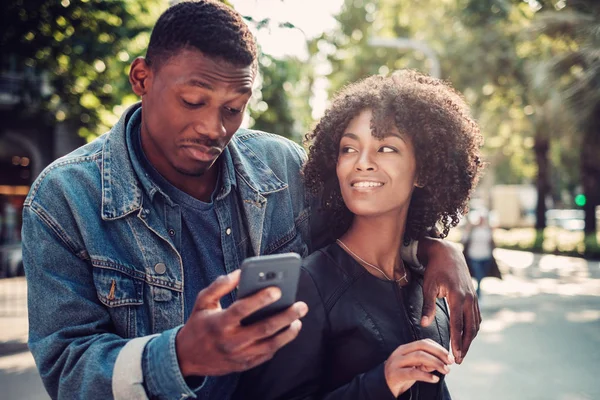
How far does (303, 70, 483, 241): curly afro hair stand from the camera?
244cm

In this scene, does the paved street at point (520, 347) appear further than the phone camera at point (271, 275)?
Yes

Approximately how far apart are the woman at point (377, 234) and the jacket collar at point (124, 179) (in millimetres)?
296

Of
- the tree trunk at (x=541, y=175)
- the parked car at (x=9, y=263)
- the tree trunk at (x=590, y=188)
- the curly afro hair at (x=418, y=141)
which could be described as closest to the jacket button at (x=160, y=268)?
the curly afro hair at (x=418, y=141)

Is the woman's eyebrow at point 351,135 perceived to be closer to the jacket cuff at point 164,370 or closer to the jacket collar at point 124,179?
the jacket collar at point 124,179

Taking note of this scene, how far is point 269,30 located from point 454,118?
322 centimetres

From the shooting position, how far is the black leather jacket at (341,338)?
194 centimetres

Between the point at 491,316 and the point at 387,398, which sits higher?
the point at 387,398

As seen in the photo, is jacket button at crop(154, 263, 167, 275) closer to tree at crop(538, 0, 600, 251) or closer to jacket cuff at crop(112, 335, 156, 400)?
jacket cuff at crop(112, 335, 156, 400)

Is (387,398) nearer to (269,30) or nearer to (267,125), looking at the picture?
(269,30)

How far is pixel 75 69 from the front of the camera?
8008mm

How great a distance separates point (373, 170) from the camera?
91.5 inches

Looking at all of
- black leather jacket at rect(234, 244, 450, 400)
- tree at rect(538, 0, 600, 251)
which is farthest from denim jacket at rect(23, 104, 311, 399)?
tree at rect(538, 0, 600, 251)

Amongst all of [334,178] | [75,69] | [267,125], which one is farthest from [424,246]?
[75,69]

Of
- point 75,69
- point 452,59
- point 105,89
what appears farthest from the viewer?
point 452,59
